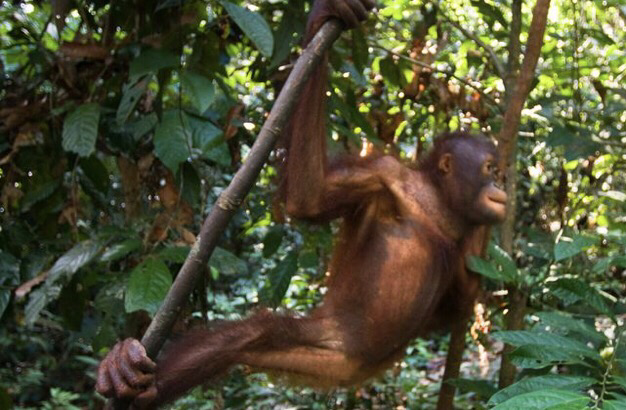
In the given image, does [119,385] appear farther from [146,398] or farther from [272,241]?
[272,241]

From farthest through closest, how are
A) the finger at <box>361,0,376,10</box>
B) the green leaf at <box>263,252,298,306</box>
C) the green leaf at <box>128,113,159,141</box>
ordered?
the green leaf at <box>263,252,298,306</box> → the green leaf at <box>128,113,159,141</box> → the finger at <box>361,0,376,10</box>

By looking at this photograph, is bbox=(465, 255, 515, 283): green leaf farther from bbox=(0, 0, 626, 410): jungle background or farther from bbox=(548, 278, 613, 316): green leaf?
bbox=(548, 278, 613, 316): green leaf

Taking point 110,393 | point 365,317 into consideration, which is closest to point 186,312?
point 365,317

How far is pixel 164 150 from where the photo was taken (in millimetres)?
2381

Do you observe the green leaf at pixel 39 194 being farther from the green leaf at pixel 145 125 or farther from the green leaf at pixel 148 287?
the green leaf at pixel 148 287

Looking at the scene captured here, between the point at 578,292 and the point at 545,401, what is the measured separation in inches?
36.9

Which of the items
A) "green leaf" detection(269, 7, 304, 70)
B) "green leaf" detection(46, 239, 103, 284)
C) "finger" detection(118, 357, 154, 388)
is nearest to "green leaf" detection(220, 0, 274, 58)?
"green leaf" detection(269, 7, 304, 70)

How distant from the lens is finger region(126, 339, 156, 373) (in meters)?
1.88

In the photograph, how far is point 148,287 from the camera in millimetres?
2092

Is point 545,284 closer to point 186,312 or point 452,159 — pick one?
point 452,159

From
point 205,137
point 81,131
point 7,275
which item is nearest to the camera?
point 81,131

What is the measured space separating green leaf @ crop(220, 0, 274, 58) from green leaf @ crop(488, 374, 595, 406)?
109 centimetres

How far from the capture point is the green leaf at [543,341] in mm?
1805

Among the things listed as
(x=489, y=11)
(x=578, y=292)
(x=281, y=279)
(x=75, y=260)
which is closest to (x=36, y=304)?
(x=75, y=260)
